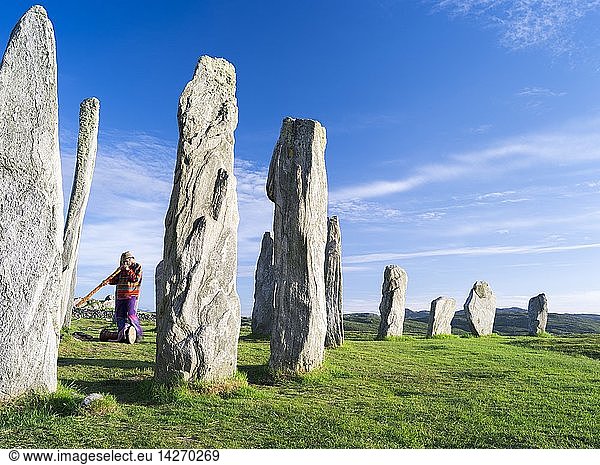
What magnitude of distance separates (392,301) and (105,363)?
11.1 m

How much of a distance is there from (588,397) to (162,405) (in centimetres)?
625

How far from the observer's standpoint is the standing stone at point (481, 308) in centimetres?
2327

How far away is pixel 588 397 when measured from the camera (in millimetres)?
8734

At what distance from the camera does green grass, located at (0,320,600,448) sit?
240 inches

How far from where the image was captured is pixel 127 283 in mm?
13453

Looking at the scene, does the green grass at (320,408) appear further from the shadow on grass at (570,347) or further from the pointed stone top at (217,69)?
the pointed stone top at (217,69)

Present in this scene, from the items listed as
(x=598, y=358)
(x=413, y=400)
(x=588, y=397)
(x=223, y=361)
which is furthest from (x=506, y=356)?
(x=223, y=361)

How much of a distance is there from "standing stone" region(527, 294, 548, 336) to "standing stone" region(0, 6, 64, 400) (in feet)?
79.2

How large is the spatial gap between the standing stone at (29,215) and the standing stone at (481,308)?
62.0ft

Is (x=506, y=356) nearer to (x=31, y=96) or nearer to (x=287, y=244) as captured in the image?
(x=287, y=244)

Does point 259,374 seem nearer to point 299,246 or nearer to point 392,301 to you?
point 299,246

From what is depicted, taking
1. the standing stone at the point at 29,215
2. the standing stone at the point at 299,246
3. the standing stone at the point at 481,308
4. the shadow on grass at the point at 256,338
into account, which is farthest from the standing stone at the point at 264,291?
the standing stone at the point at 29,215

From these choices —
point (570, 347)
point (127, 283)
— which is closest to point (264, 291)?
point (127, 283)

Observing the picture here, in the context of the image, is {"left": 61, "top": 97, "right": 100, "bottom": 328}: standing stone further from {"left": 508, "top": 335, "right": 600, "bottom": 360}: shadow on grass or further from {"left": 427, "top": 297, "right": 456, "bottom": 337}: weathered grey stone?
{"left": 427, "top": 297, "right": 456, "bottom": 337}: weathered grey stone
